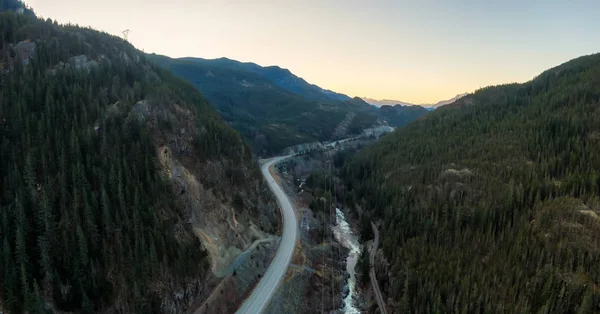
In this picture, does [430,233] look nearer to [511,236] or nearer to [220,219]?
[511,236]

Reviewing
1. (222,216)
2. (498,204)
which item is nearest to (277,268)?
(222,216)

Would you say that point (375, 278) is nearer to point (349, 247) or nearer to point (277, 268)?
point (349, 247)

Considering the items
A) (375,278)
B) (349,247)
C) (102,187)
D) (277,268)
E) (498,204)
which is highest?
(102,187)

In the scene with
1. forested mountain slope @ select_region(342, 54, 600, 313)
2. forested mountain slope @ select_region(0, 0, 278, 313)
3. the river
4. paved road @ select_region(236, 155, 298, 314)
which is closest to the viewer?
forested mountain slope @ select_region(0, 0, 278, 313)

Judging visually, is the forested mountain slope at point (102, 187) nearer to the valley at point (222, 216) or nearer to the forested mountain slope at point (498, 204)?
the valley at point (222, 216)

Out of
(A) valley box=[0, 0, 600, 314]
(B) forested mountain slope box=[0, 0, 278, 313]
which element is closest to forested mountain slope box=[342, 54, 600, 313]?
(A) valley box=[0, 0, 600, 314]

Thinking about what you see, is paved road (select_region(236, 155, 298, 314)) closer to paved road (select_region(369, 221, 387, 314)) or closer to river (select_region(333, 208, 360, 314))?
river (select_region(333, 208, 360, 314))
